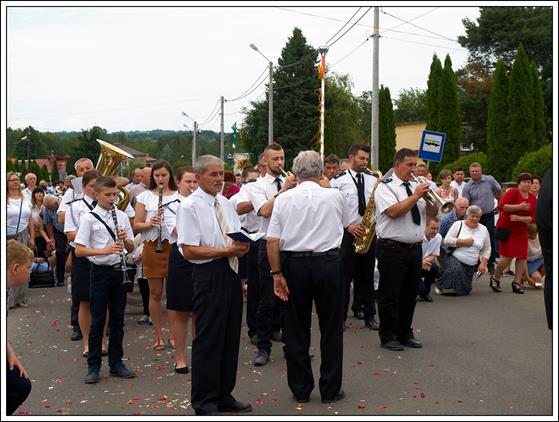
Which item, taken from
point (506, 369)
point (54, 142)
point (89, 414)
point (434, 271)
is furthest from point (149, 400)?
point (54, 142)

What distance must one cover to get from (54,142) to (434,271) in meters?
121

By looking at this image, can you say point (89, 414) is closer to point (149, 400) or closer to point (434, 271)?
point (149, 400)

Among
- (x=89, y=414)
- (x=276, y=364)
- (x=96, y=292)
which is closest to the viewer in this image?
(x=89, y=414)

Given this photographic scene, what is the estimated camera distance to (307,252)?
6.52 meters

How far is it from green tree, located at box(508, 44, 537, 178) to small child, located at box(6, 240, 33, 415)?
1115 inches

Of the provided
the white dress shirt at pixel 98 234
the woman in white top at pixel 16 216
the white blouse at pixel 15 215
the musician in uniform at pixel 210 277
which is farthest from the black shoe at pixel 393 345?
the white blouse at pixel 15 215

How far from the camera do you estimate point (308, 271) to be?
650 centimetres

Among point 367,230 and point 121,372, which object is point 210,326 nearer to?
point 121,372

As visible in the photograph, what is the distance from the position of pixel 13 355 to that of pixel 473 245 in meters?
8.96

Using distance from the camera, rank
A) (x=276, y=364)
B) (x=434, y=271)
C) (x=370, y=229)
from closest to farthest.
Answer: (x=276, y=364) → (x=370, y=229) → (x=434, y=271)

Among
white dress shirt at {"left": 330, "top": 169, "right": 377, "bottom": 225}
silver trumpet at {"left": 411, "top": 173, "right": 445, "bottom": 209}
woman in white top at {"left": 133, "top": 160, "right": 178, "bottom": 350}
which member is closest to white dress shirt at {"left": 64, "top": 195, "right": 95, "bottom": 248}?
woman in white top at {"left": 133, "top": 160, "right": 178, "bottom": 350}

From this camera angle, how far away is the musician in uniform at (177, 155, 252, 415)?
19.9 ft

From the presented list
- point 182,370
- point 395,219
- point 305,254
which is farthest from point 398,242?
point 182,370

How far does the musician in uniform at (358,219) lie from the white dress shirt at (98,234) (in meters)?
3.19
